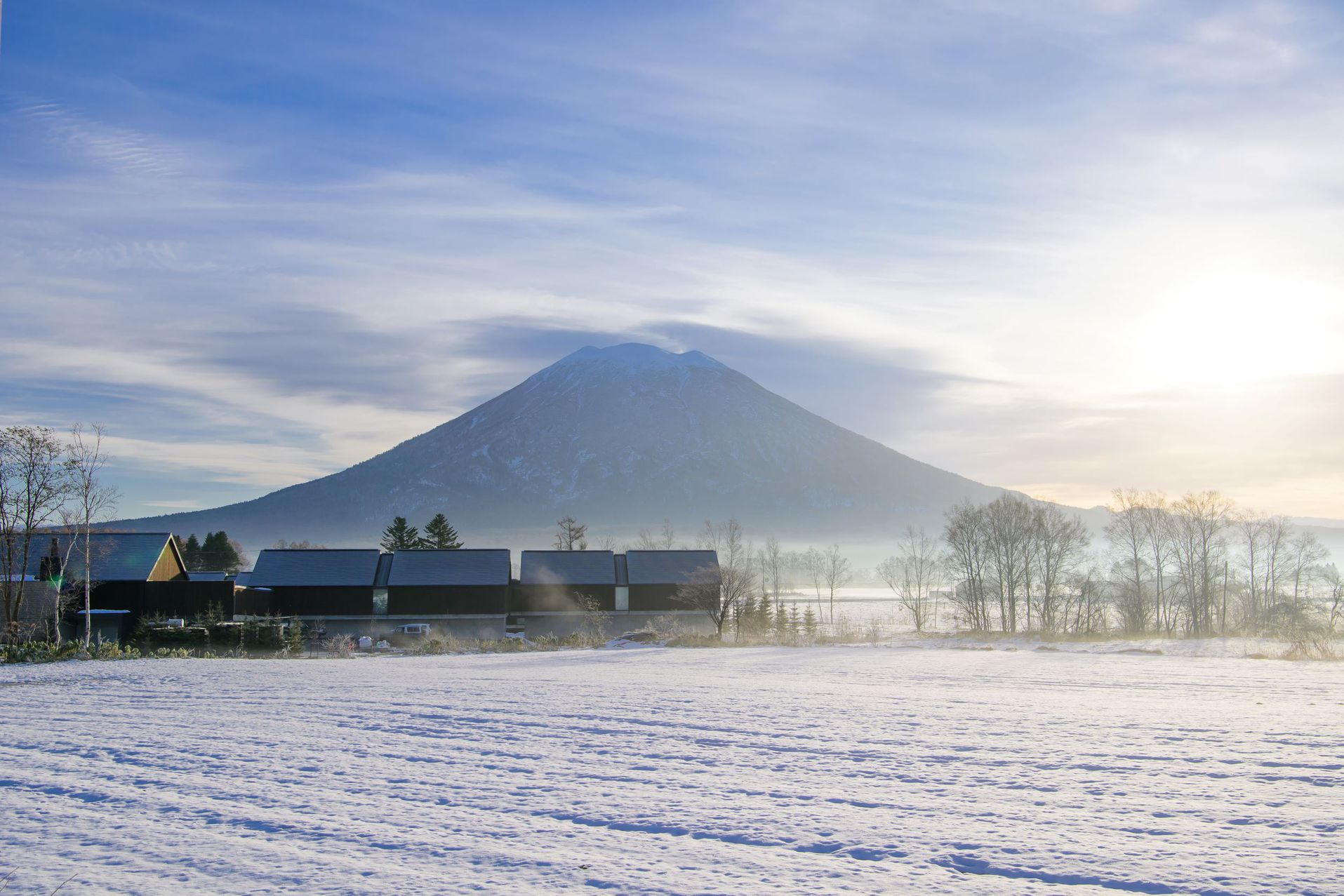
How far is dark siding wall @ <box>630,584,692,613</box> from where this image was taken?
2018 inches

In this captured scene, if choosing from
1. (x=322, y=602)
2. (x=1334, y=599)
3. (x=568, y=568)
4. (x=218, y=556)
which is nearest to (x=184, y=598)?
(x=322, y=602)

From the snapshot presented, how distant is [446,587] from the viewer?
49.4 metres

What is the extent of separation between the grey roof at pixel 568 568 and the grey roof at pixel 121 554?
1887cm

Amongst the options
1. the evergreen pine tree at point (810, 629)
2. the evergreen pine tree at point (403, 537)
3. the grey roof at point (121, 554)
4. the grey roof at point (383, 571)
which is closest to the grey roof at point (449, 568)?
the grey roof at point (383, 571)

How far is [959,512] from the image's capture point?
6625 cm

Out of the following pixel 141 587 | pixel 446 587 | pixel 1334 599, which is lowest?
pixel 1334 599

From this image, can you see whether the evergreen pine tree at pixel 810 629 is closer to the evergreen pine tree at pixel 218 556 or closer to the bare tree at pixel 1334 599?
the bare tree at pixel 1334 599

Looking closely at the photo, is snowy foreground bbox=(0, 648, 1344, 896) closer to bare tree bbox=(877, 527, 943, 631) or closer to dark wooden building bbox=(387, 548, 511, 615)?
dark wooden building bbox=(387, 548, 511, 615)

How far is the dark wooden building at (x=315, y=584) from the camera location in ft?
157

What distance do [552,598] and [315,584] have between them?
42.9 feet

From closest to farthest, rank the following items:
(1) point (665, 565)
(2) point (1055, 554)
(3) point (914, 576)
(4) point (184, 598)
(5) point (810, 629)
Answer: (4) point (184, 598) → (5) point (810, 629) → (1) point (665, 565) → (2) point (1055, 554) → (3) point (914, 576)

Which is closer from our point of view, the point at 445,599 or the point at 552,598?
Answer: the point at 445,599

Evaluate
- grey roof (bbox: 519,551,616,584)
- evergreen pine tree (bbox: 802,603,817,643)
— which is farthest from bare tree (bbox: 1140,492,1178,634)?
grey roof (bbox: 519,551,616,584)

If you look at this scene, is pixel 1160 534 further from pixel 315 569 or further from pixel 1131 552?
pixel 315 569
